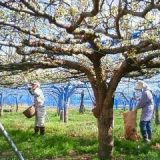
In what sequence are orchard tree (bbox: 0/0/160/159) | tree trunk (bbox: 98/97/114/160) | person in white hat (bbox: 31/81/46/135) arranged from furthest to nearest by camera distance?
1. person in white hat (bbox: 31/81/46/135)
2. tree trunk (bbox: 98/97/114/160)
3. orchard tree (bbox: 0/0/160/159)

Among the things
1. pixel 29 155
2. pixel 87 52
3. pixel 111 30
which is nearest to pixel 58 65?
pixel 87 52

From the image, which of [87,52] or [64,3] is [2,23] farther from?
[87,52]

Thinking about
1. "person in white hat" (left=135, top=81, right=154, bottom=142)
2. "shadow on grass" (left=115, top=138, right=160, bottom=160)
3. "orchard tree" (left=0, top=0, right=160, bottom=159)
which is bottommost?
"shadow on grass" (left=115, top=138, right=160, bottom=160)

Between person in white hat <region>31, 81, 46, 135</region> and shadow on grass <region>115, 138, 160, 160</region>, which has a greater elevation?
person in white hat <region>31, 81, 46, 135</region>

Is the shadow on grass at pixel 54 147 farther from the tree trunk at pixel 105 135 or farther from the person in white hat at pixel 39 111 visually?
the person in white hat at pixel 39 111

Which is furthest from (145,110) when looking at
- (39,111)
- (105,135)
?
(39,111)

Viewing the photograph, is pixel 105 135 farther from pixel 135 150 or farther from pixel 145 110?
pixel 145 110

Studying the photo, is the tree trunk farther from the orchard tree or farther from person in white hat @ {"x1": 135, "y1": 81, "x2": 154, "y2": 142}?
person in white hat @ {"x1": 135, "y1": 81, "x2": 154, "y2": 142}

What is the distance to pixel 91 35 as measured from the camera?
9.32m

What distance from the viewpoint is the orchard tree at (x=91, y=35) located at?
8.23 metres

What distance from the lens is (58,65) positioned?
1128 cm

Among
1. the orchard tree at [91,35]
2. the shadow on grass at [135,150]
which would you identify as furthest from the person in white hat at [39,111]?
the orchard tree at [91,35]

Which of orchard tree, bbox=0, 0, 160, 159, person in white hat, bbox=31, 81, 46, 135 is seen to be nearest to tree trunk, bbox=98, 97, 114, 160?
orchard tree, bbox=0, 0, 160, 159

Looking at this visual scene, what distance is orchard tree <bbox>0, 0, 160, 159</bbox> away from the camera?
8227 mm
